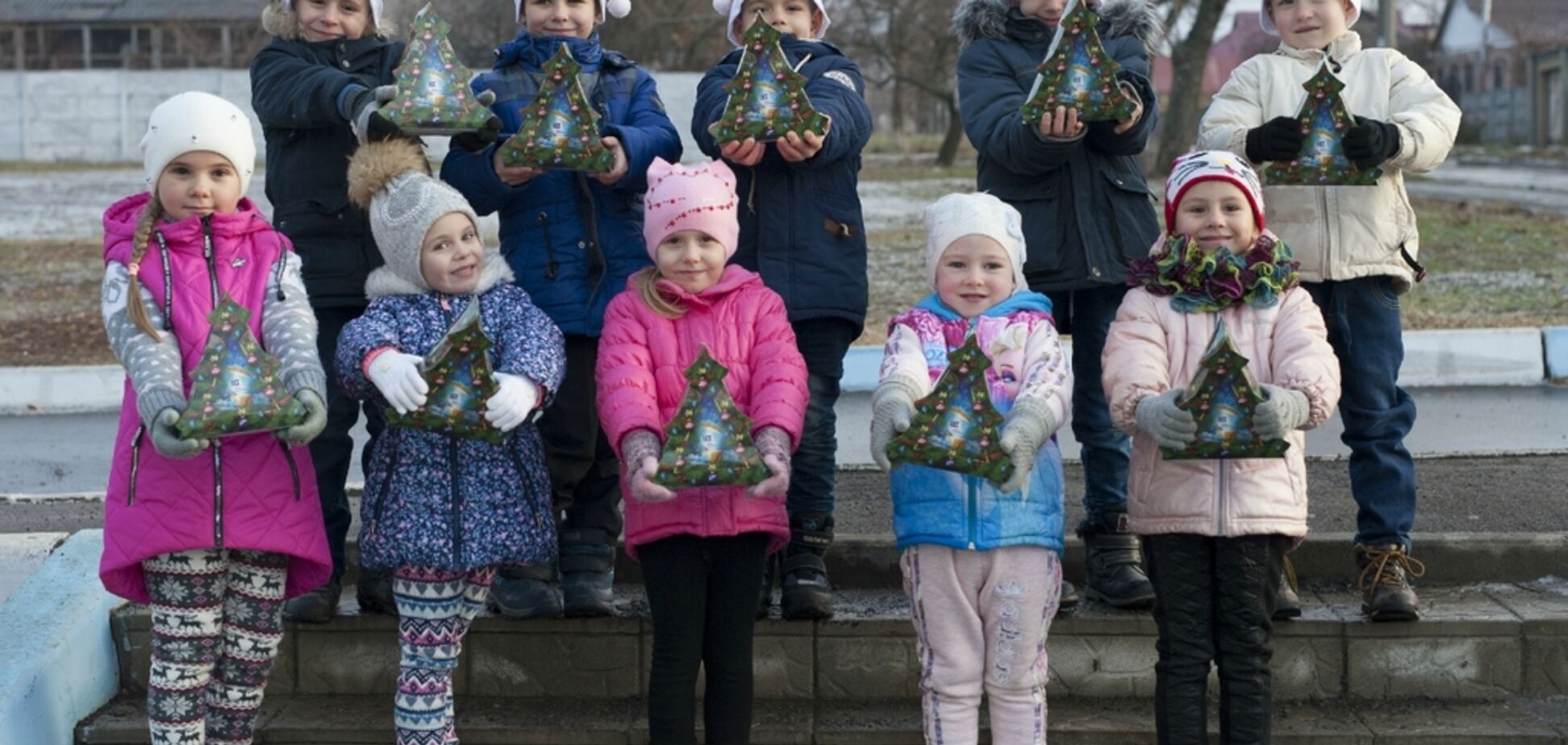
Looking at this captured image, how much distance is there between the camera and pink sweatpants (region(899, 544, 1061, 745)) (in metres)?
4.06

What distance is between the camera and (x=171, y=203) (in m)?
4.16

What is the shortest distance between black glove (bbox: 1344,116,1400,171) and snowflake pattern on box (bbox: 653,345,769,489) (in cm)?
176

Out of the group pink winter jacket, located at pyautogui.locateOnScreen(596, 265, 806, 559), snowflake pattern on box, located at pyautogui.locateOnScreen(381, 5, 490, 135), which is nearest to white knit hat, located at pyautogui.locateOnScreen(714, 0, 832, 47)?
snowflake pattern on box, located at pyautogui.locateOnScreen(381, 5, 490, 135)

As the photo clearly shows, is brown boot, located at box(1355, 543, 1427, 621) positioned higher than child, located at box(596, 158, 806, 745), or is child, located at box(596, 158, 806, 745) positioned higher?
child, located at box(596, 158, 806, 745)

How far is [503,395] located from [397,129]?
2.94 ft

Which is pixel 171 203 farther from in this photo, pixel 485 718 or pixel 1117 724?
pixel 1117 724

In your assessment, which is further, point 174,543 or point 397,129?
point 397,129

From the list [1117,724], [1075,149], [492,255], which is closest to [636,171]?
[492,255]

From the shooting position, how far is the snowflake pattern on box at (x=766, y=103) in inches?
177

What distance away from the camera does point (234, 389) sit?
3.88 meters

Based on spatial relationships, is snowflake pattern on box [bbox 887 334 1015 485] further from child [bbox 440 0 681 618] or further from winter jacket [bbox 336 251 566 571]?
child [bbox 440 0 681 618]

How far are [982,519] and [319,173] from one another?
2157 mm

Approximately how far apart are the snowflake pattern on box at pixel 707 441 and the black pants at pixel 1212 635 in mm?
1053

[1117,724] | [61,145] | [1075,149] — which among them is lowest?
[1117,724]
